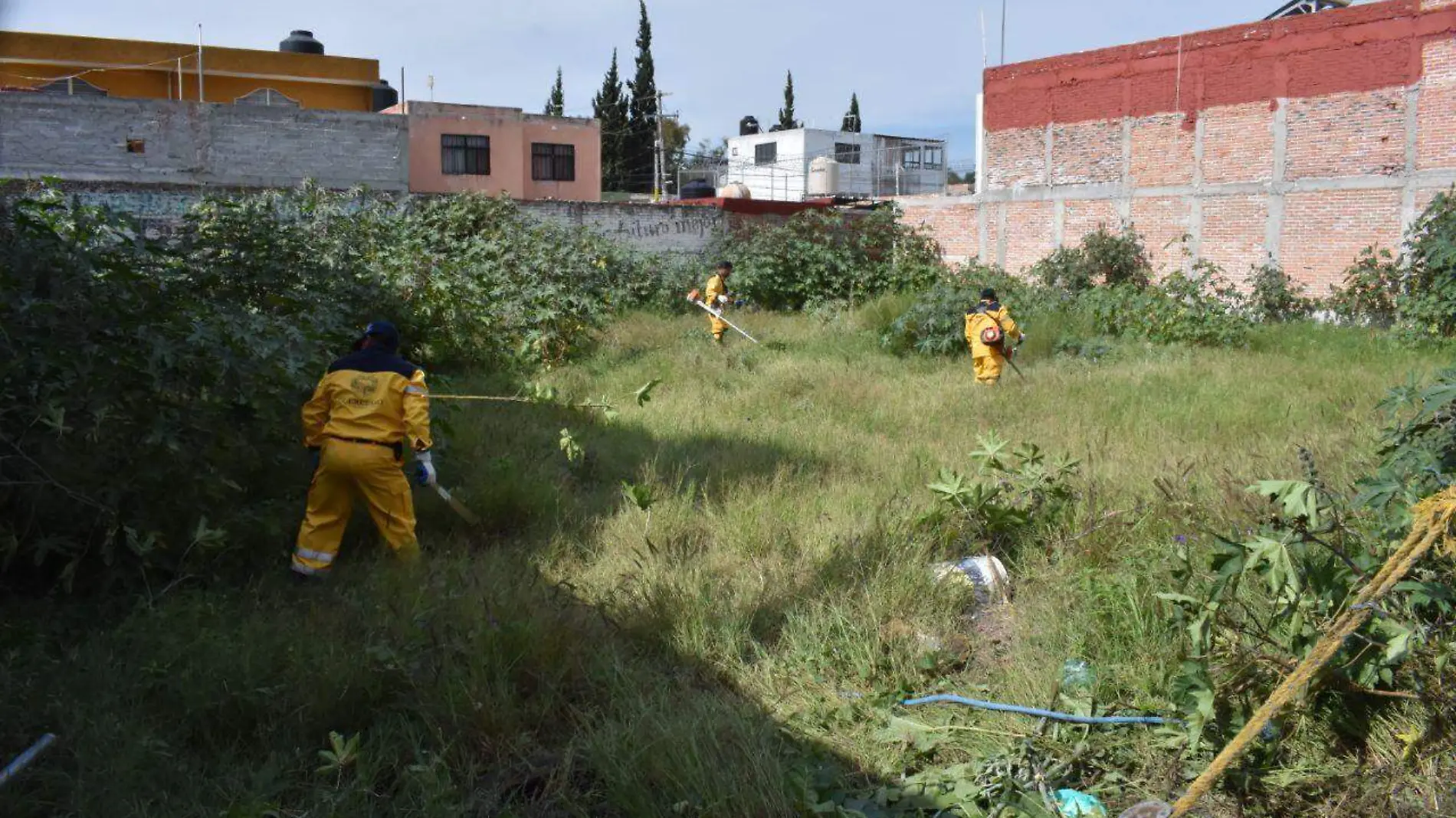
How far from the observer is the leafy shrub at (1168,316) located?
45.2 feet

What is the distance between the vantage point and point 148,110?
60.7 feet

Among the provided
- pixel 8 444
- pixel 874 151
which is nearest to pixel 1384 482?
pixel 8 444

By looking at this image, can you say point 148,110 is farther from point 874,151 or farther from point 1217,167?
point 874,151

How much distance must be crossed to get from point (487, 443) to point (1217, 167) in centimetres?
1552

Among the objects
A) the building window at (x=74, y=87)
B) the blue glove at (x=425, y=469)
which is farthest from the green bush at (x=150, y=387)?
the building window at (x=74, y=87)

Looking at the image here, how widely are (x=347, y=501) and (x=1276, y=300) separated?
16.1 m

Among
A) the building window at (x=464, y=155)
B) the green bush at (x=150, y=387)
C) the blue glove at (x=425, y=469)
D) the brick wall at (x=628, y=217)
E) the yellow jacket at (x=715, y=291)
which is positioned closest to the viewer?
the green bush at (x=150, y=387)

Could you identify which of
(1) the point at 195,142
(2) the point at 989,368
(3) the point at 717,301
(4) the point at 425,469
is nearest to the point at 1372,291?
(2) the point at 989,368

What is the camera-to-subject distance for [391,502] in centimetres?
573

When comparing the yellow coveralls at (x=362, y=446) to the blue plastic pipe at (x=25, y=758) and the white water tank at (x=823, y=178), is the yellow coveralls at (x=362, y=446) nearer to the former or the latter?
the blue plastic pipe at (x=25, y=758)

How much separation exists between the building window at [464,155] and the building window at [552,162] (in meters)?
1.73

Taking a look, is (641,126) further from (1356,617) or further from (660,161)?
(1356,617)

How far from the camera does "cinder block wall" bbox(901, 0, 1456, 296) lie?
1639cm

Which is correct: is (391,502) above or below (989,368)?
below
